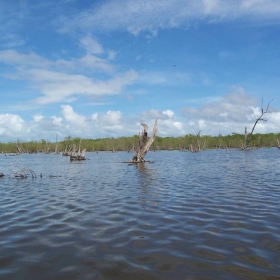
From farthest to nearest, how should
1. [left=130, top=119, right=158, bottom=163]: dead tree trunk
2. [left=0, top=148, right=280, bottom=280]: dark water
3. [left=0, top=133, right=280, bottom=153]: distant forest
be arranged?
[left=0, top=133, right=280, bottom=153]: distant forest
[left=130, top=119, right=158, bottom=163]: dead tree trunk
[left=0, top=148, right=280, bottom=280]: dark water

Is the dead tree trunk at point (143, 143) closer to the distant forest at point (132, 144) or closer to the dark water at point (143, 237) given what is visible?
the dark water at point (143, 237)

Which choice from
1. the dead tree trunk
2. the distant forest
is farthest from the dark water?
the distant forest

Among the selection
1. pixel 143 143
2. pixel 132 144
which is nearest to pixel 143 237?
pixel 143 143

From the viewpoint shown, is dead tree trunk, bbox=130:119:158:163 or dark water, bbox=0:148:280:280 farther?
dead tree trunk, bbox=130:119:158:163

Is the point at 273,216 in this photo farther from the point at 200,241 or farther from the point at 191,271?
the point at 191,271

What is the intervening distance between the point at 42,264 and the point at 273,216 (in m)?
6.99

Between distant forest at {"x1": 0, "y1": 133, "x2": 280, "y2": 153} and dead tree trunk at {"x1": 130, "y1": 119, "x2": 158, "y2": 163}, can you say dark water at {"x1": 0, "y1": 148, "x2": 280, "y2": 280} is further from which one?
distant forest at {"x1": 0, "y1": 133, "x2": 280, "y2": 153}

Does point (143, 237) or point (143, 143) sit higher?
point (143, 143)

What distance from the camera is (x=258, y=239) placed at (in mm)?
6832

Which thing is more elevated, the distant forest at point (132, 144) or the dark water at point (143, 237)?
the distant forest at point (132, 144)

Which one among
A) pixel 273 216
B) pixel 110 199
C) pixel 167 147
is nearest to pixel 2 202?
pixel 110 199

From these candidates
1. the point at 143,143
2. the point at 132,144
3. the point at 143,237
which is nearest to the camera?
the point at 143,237

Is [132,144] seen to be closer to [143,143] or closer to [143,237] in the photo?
[143,143]

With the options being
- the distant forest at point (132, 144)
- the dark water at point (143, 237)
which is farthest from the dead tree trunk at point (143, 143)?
the distant forest at point (132, 144)
